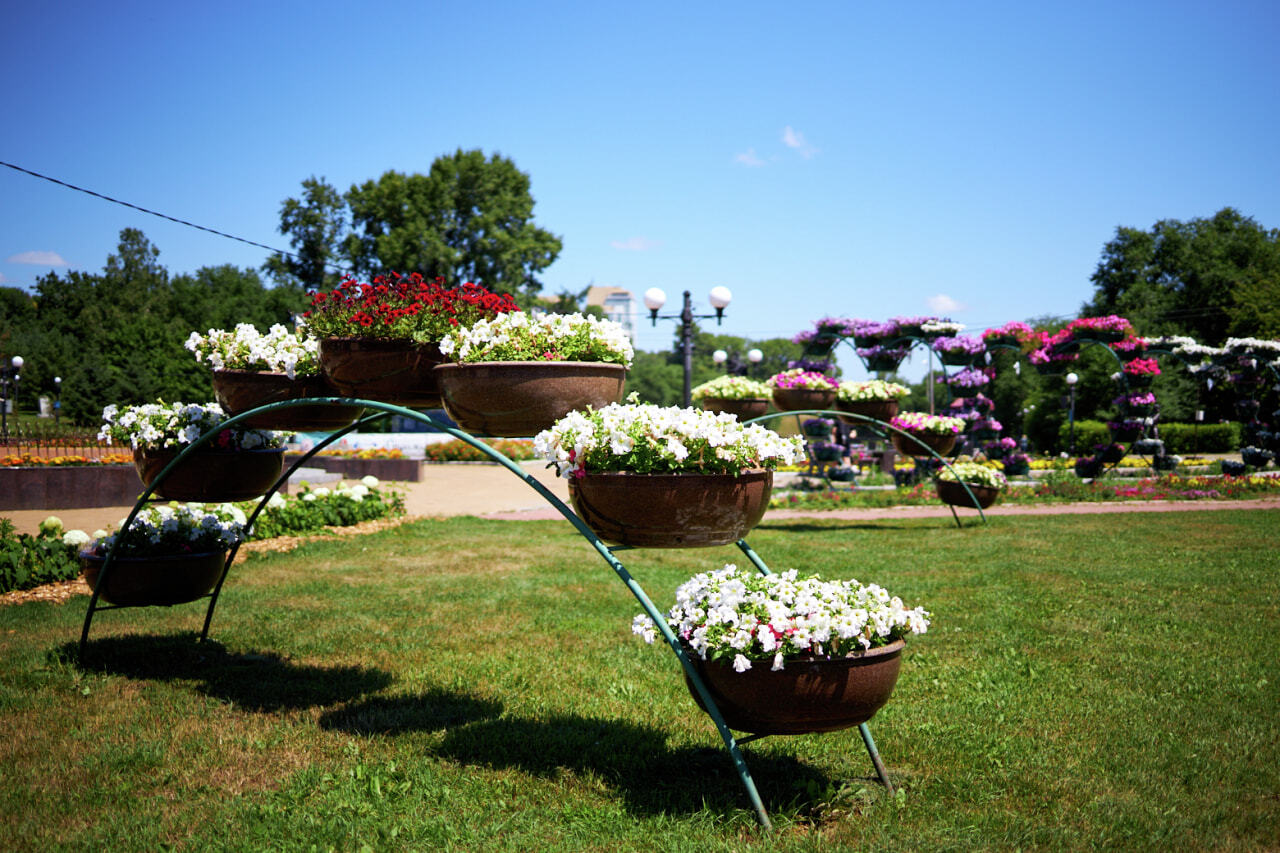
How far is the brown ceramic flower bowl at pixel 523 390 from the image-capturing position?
149 inches

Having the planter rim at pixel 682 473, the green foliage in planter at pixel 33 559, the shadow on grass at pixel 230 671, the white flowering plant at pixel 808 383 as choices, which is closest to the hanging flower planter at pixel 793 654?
the planter rim at pixel 682 473

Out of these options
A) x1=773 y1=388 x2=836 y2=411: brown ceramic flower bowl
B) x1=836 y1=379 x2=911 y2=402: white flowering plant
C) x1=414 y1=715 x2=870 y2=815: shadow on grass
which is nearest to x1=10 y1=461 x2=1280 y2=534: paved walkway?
x1=836 y1=379 x2=911 y2=402: white flowering plant

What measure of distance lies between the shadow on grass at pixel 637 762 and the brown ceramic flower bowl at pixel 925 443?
8957mm

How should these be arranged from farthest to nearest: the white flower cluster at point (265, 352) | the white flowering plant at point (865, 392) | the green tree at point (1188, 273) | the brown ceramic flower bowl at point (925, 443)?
the green tree at point (1188, 273) < the brown ceramic flower bowl at point (925, 443) < the white flowering plant at point (865, 392) < the white flower cluster at point (265, 352)

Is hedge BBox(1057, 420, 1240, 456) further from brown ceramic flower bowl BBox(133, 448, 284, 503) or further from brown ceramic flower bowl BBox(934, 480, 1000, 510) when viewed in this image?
brown ceramic flower bowl BBox(133, 448, 284, 503)

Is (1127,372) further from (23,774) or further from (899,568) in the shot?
(23,774)

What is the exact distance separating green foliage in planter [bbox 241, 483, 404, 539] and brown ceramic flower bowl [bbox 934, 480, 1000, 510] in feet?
29.0

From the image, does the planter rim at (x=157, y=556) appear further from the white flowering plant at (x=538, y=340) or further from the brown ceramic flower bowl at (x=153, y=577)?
the white flowering plant at (x=538, y=340)

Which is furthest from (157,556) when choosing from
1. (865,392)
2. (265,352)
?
(865,392)

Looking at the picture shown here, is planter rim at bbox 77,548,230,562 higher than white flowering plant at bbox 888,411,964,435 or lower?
lower

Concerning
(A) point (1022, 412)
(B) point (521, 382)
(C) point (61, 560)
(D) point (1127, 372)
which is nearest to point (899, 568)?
(B) point (521, 382)

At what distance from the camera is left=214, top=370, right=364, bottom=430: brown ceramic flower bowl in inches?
193

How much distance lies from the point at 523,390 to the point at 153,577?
3.47 meters

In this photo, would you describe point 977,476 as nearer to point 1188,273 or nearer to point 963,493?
point 963,493
